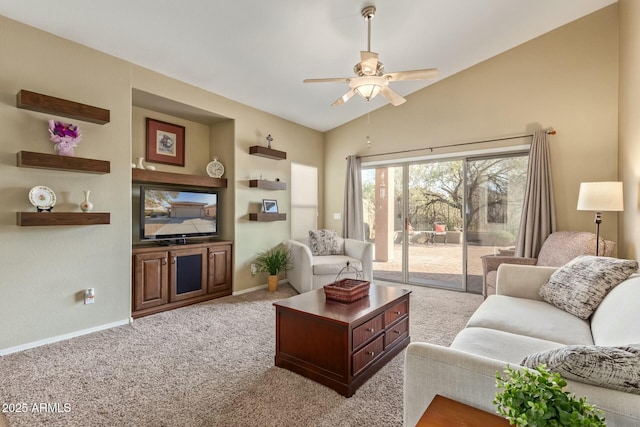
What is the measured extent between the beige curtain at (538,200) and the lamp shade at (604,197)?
775 mm

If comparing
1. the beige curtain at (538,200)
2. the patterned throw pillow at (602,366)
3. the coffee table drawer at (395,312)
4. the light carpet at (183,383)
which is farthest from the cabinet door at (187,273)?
the beige curtain at (538,200)

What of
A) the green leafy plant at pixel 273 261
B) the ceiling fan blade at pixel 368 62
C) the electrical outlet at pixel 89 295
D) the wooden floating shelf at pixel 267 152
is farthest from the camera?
the green leafy plant at pixel 273 261

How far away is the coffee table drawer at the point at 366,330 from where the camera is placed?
208cm

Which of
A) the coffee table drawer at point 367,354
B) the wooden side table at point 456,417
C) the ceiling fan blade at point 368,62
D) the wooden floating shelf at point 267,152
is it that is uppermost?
the ceiling fan blade at point 368,62

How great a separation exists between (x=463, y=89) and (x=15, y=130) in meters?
5.08

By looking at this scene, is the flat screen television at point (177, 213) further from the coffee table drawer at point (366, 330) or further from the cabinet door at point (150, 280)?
the coffee table drawer at point (366, 330)

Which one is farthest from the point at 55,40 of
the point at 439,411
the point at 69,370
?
the point at 439,411

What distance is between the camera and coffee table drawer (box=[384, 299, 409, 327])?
245 centimetres

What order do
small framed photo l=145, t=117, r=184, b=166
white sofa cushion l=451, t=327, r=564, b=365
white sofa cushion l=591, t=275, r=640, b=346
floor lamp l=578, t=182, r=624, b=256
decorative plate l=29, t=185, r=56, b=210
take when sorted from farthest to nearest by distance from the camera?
1. small framed photo l=145, t=117, r=184, b=166
2. floor lamp l=578, t=182, r=624, b=256
3. decorative plate l=29, t=185, r=56, b=210
4. white sofa cushion l=451, t=327, r=564, b=365
5. white sofa cushion l=591, t=275, r=640, b=346

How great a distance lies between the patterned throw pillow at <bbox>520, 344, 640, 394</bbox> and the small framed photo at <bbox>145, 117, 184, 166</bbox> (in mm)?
4422

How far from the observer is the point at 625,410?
914 millimetres

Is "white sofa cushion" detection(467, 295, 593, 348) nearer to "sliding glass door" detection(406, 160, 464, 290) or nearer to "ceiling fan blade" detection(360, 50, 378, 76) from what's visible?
"ceiling fan blade" detection(360, 50, 378, 76)

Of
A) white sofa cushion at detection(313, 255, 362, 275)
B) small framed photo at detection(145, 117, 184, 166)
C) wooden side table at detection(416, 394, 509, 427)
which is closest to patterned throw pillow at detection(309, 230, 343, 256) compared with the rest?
white sofa cushion at detection(313, 255, 362, 275)

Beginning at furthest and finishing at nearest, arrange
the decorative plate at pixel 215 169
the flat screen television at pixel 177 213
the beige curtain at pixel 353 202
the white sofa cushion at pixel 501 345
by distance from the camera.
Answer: the beige curtain at pixel 353 202 → the decorative plate at pixel 215 169 → the flat screen television at pixel 177 213 → the white sofa cushion at pixel 501 345
